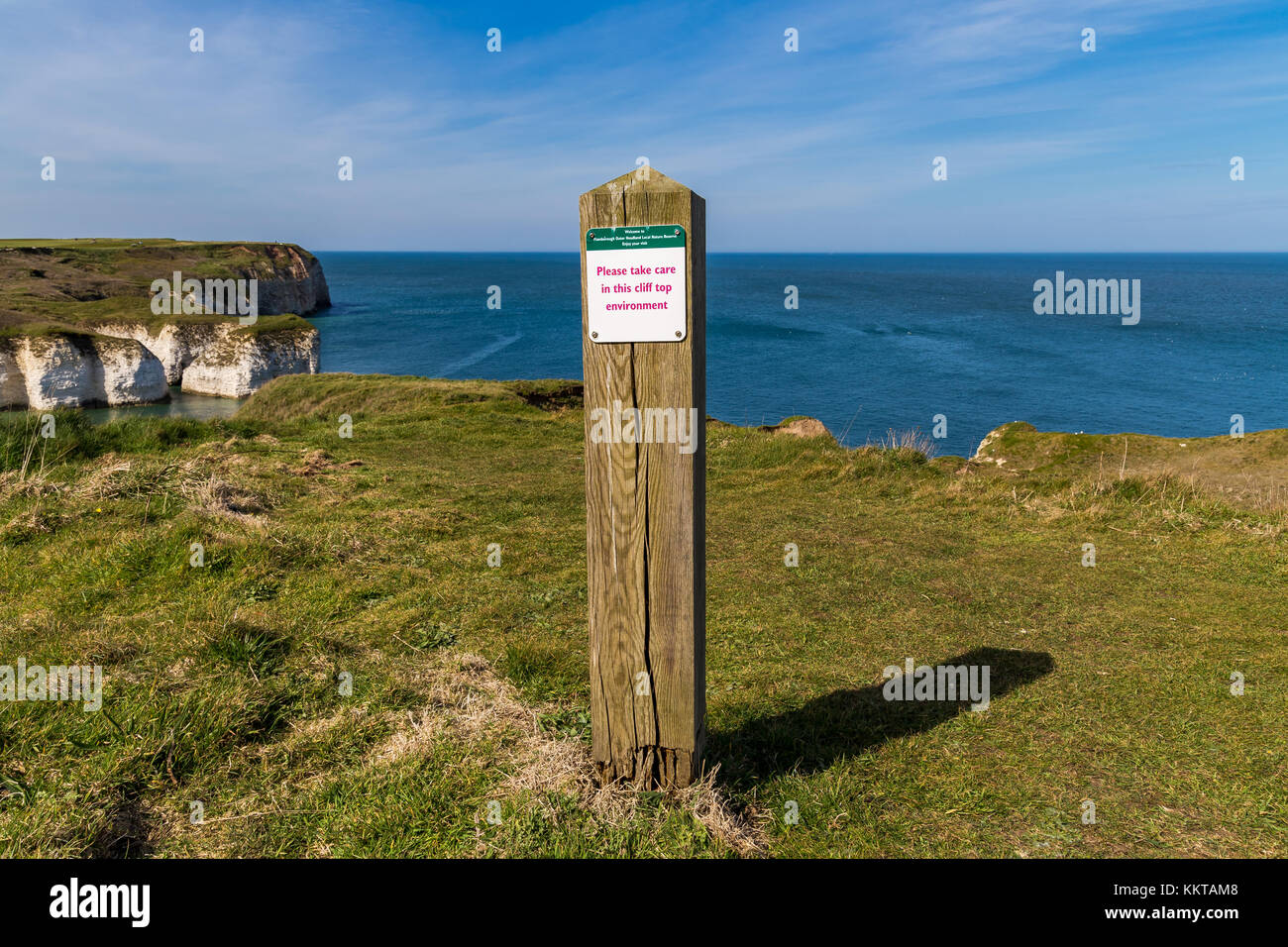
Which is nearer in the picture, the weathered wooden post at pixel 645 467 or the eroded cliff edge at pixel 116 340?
the weathered wooden post at pixel 645 467

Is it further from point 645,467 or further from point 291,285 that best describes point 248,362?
point 291,285

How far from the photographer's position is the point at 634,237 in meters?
3.01

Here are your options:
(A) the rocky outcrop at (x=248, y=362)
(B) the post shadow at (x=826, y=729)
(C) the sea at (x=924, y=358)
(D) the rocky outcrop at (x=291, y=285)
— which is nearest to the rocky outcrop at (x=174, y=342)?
→ (A) the rocky outcrop at (x=248, y=362)

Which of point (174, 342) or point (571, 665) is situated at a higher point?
point (174, 342)

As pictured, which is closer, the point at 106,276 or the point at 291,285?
the point at 106,276

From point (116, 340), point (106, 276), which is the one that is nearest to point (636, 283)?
point (116, 340)

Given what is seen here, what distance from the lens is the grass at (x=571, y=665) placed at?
3359 millimetres

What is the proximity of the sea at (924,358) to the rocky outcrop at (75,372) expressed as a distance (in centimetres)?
207

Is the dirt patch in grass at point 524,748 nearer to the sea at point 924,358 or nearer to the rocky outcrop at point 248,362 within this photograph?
the sea at point 924,358

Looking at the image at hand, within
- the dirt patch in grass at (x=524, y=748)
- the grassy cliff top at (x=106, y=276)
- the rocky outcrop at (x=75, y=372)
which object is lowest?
the dirt patch in grass at (x=524, y=748)

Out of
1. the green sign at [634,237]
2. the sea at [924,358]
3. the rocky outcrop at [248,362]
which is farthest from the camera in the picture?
the rocky outcrop at [248,362]

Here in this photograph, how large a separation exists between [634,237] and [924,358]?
72327mm
